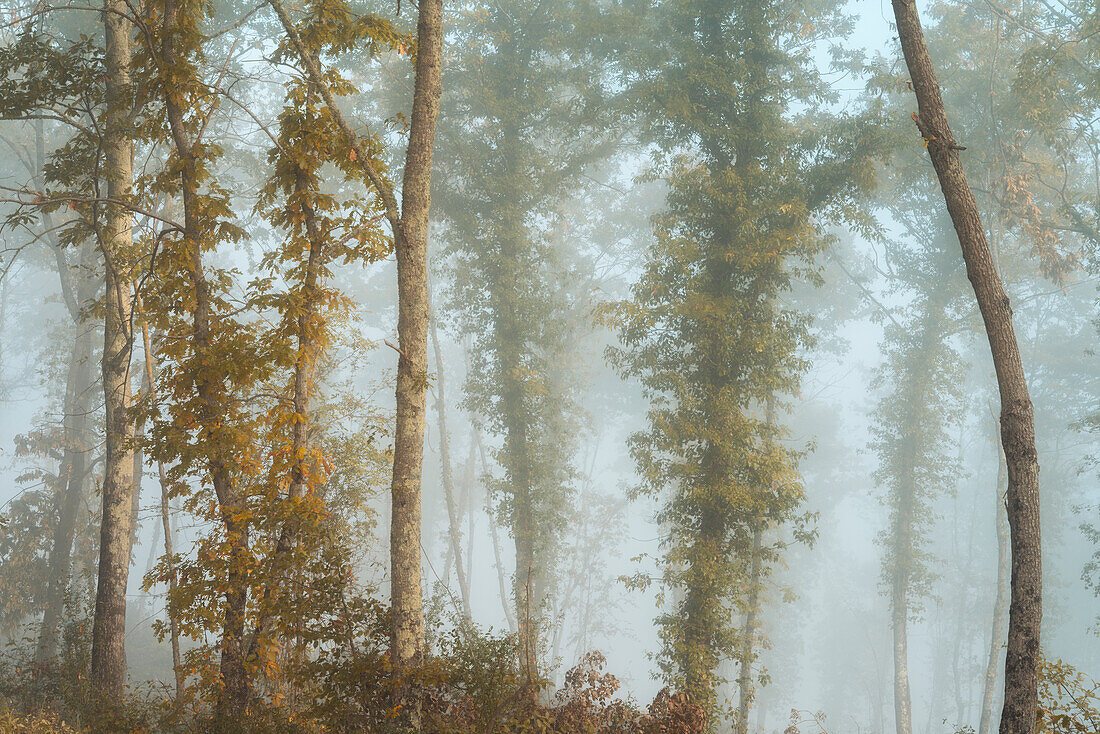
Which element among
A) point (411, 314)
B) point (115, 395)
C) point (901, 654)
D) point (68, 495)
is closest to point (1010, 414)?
point (411, 314)

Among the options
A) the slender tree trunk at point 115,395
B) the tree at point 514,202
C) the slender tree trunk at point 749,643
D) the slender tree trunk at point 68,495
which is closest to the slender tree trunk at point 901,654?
the slender tree trunk at point 749,643

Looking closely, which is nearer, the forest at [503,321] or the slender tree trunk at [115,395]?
the forest at [503,321]

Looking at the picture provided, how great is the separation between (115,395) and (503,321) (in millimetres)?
8715

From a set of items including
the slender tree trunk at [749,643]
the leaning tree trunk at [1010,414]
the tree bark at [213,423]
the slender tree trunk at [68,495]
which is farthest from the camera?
the slender tree trunk at [68,495]

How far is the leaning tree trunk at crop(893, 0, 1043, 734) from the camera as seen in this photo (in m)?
5.62

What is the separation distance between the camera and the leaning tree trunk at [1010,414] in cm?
562

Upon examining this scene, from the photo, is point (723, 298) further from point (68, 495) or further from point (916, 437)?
point (68, 495)

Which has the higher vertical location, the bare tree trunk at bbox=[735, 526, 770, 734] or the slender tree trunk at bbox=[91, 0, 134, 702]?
the slender tree trunk at bbox=[91, 0, 134, 702]

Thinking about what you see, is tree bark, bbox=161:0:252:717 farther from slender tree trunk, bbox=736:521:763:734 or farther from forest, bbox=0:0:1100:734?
slender tree trunk, bbox=736:521:763:734

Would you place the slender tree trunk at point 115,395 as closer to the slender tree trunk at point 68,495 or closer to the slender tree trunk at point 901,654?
the slender tree trunk at point 68,495

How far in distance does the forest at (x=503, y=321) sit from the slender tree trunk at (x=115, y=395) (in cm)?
5

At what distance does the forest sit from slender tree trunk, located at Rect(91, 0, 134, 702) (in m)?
0.05

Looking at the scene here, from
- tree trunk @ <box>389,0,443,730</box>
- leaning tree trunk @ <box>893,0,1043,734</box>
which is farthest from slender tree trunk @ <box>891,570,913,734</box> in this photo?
tree trunk @ <box>389,0,443,730</box>

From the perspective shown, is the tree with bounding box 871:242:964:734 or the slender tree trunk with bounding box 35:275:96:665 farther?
the tree with bounding box 871:242:964:734
